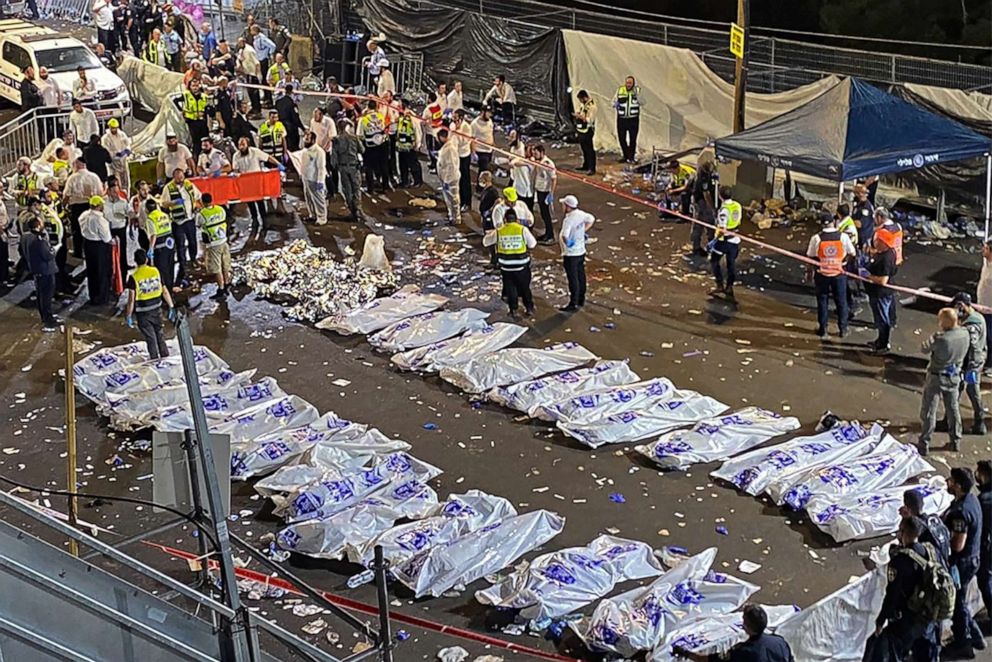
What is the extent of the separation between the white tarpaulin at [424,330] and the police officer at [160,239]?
10.8ft

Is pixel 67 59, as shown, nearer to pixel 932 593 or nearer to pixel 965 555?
pixel 965 555

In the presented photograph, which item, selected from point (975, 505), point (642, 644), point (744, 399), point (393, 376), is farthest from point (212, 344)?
point (975, 505)

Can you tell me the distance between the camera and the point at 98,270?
1831cm

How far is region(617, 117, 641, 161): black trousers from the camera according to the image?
2495cm

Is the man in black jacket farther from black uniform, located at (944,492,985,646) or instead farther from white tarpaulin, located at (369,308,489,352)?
black uniform, located at (944,492,985,646)

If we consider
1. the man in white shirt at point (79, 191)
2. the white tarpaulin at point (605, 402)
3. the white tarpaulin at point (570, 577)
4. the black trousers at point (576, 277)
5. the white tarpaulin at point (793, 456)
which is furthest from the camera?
the man in white shirt at point (79, 191)

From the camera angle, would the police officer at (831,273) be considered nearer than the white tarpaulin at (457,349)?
No

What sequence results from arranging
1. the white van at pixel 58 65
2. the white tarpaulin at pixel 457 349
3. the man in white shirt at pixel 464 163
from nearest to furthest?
the white tarpaulin at pixel 457 349 → the man in white shirt at pixel 464 163 → the white van at pixel 58 65

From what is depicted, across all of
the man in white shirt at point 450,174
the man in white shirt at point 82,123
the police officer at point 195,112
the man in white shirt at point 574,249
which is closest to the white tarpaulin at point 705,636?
the man in white shirt at point 574,249

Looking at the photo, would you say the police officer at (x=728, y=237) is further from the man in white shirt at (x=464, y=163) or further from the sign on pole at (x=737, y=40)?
the man in white shirt at (x=464, y=163)

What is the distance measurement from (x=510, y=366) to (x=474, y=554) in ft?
14.0

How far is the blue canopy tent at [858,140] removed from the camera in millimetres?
17922

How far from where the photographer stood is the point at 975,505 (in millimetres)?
10070

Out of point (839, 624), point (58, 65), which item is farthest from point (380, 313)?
point (58, 65)
